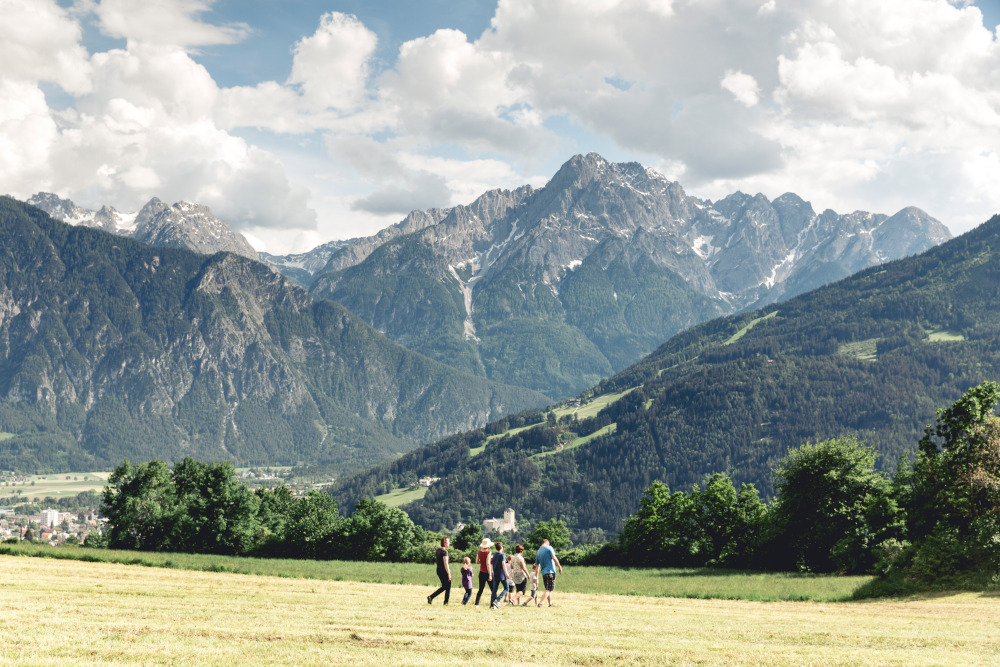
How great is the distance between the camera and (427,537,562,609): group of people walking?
38094 millimetres

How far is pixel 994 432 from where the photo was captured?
55.3m

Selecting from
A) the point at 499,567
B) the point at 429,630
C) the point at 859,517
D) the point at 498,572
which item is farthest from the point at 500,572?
the point at 859,517

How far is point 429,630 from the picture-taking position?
28812 millimetres

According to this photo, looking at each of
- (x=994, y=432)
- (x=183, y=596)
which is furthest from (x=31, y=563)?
(x=994, y=432)

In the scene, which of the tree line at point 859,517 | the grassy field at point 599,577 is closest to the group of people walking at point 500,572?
the grassy field at point 599,577

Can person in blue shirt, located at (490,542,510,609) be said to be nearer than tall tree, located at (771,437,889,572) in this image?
Yes

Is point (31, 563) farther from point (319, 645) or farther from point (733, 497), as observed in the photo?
point (733, 497)

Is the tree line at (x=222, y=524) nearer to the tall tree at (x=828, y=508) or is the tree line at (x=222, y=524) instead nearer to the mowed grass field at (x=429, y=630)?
the tall tree at (x=828, y=508)

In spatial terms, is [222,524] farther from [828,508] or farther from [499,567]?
[828,508]

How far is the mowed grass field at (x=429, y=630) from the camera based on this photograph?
2308 cm

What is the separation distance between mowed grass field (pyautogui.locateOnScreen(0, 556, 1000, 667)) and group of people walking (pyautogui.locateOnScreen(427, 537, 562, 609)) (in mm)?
1383

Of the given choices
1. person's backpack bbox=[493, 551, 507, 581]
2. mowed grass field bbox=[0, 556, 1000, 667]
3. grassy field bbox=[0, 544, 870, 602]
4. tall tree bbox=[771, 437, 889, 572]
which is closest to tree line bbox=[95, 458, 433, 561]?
grassy field bbox=[0, 544, 870, 602]

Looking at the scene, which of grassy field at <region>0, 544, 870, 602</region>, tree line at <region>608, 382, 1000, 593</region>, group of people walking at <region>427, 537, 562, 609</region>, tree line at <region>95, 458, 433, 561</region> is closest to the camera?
group of people walking at <region>427, 537, 562, 609</region>

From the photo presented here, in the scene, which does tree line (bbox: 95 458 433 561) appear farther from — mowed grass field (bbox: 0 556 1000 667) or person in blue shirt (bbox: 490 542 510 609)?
person in blue shirt (bbox: 490 542 510 609)
